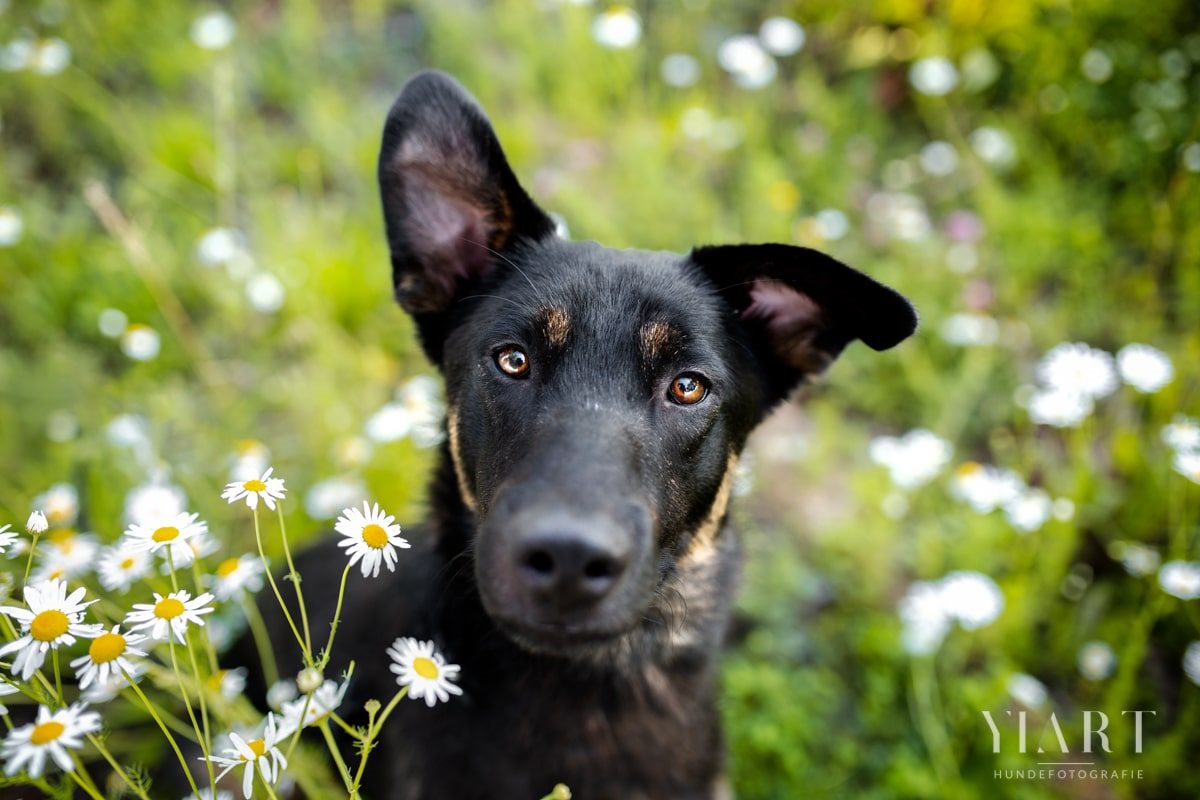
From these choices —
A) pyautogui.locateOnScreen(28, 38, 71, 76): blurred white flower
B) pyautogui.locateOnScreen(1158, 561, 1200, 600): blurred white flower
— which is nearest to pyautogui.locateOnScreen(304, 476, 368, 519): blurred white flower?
pyautogui.locateOnScreen(28, 38, 71, 76): blurred white flower

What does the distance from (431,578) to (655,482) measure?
0.90 m

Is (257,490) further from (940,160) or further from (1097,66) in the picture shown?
(1097,66)

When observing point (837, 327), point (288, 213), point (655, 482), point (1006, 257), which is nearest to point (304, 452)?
point (288, 213)

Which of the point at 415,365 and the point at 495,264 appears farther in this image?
the point at 415,365

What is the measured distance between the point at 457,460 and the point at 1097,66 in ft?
18.4

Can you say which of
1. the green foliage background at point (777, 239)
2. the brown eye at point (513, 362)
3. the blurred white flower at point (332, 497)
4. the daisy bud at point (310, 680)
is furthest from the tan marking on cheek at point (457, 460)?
the blurred white flower at point (332, 497)

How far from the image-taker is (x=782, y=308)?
2391 millimetres

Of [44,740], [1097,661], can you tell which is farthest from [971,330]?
[44,740]

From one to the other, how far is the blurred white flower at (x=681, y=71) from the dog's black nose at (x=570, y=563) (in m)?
4.75

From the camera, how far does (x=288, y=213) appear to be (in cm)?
470

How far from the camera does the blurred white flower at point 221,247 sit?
4031 millimetres

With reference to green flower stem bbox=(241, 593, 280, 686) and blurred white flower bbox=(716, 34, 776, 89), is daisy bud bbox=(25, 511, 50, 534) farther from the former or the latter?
blurred white flower bbox=(716, 34, 776, 89)

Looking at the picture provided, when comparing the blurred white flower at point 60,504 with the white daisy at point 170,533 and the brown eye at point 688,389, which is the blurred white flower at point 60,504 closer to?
the white daisy at point 170,533

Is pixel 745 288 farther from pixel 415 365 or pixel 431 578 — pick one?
pixel 415 365
